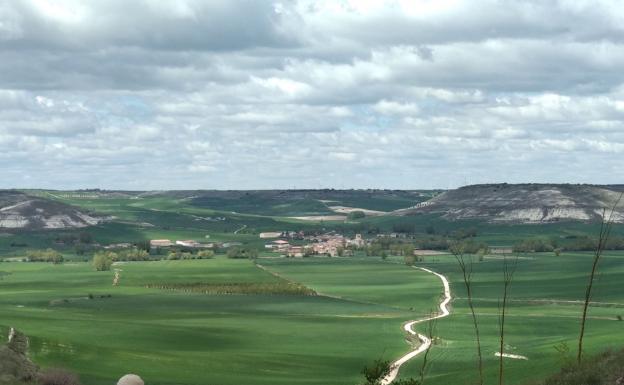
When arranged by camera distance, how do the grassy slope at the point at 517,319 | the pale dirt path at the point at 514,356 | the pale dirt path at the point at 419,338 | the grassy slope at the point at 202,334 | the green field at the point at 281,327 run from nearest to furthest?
the pale dirt path at the point at 419,338, the grassy slope at the point at 517,319, the grassy slope at the point at 202,334, the green field at the point at 281,327, the pale dirt path at the point at 514,356

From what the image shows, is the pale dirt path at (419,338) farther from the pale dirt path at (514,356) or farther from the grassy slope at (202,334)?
the pale dirt path at (514,356)

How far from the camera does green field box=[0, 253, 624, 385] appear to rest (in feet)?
262

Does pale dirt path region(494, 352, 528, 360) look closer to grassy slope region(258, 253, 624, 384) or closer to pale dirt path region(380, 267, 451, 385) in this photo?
grassy slope region(258, 253, 624, 384)

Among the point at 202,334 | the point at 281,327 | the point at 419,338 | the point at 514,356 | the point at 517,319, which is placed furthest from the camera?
the point at 517,319

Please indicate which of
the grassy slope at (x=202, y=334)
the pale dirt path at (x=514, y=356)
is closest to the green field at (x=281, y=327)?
the grassy slope at (x=202, y=334)

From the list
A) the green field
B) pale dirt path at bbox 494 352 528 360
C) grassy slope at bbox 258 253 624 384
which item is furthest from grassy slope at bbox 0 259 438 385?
pale dirt path at bbox 494 352 528 360

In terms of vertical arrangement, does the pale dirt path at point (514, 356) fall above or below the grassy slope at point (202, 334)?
above

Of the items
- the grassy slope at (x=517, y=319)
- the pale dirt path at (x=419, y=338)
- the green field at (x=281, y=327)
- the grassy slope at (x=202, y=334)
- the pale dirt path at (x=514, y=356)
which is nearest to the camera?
the pale dirt path at (x=419, y=338)

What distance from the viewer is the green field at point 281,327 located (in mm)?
79875

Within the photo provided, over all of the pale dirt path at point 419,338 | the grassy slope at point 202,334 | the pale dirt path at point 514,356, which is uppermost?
the pale dirt path at point 514,356

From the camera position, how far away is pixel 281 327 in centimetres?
11644

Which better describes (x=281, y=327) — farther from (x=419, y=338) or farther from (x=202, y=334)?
(x=419, y=338)

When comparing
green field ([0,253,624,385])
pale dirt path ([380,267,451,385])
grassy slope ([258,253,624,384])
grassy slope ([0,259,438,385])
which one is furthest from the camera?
green field ([0,253,624,385])

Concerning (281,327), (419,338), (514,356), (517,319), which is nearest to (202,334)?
(281,327)
